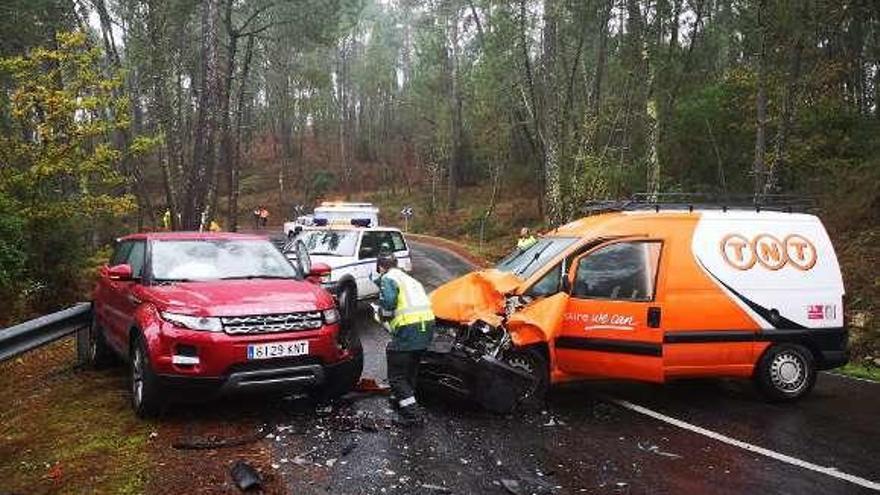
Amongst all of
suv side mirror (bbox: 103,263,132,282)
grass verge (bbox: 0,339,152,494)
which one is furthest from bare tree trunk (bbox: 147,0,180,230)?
suv side mirror (bbox: 103,263,132,282)

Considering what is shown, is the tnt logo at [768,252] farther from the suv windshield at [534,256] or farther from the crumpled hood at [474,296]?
the crumpled hood at [474,296]

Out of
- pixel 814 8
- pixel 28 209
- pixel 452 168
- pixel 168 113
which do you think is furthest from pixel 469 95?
pixel 28 209

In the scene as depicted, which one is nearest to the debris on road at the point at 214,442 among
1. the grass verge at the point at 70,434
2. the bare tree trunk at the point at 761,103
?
the grass verge at the point at 70,434

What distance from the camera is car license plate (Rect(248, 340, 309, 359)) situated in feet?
22.5

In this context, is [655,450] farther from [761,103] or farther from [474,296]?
[761,103]

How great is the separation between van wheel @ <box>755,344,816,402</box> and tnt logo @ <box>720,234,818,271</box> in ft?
3.03

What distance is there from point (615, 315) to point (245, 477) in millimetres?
4227

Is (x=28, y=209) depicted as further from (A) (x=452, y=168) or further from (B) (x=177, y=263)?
(A) (x=452, y=168)

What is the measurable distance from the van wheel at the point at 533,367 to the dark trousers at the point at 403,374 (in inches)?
41.9

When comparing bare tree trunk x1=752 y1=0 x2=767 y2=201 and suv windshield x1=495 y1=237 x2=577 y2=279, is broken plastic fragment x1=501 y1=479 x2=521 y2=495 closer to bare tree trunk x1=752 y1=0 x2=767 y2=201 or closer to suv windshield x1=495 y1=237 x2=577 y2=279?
suv windshield x1=495 y1=237 x2=577 y2=279

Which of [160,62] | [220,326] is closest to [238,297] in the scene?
[220,326]

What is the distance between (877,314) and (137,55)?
23.4 metres

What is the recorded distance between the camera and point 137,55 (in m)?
26.2

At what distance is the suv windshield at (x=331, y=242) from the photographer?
48.9 feet
